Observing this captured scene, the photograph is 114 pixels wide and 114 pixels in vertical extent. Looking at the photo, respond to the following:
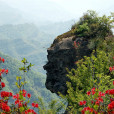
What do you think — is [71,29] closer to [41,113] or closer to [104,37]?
[104,37]

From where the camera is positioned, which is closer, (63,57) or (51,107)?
(51,107)

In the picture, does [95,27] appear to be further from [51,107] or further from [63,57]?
[51,107]

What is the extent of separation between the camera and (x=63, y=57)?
17.2 m

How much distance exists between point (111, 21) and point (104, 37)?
5.20ft

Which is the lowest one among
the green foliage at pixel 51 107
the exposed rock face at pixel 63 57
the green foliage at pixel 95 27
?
the green foliage at pixel 51 107

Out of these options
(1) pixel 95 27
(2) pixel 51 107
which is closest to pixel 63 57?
(1) pixel 95 27

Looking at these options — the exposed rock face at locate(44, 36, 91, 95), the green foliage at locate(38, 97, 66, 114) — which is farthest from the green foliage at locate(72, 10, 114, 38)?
the green foliage at locate(38, 97, 66, 114)

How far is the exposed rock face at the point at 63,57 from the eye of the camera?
16406 mm

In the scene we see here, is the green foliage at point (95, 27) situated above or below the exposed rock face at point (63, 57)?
above

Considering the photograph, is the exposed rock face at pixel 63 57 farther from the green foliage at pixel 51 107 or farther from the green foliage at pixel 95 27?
the green foliage at pixel 51 107

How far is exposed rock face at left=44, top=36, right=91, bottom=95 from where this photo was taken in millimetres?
16406

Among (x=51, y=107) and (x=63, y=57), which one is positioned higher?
(x=63, y=57)

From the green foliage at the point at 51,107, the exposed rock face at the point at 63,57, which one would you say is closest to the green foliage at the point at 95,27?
the exposed rock face at the point at 63,57

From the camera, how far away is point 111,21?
15844mm
